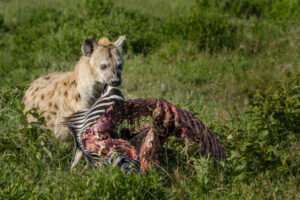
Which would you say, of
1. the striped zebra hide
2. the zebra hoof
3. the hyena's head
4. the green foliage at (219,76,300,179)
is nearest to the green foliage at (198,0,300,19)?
the green foliage at (219,76,300,179)

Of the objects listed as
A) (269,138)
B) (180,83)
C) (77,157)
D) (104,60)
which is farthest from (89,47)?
(180,83)

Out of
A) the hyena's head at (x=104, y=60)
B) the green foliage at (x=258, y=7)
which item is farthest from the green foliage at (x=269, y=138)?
the green foliage at (x=258, y=7)

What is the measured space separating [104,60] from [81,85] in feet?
1.26

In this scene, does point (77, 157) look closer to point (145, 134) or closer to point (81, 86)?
point (145, 134)

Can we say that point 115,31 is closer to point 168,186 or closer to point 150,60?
point 150,60

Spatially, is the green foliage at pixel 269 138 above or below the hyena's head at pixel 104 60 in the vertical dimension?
below

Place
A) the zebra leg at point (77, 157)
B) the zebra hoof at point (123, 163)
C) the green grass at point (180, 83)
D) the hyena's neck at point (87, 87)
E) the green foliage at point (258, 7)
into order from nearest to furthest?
the zebra hoof at point (123, 163)
the green grass at point (180, 83)
the zebra leg at point (77, 157)
the hyena's neck at point (87, 87)
the green foliage at point (258, 7)

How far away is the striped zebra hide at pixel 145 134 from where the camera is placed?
13.1ft

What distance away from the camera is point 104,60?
506 cm

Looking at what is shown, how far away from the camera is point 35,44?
8953 millimetres

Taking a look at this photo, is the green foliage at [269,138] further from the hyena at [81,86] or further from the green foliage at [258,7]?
the green foliage at [258,7]

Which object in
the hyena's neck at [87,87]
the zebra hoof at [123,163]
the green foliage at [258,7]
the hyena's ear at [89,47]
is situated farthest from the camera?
the green foliage at [258,7]

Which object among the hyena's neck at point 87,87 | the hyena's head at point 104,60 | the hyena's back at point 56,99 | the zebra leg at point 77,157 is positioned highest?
the hyena's head at point 104,60

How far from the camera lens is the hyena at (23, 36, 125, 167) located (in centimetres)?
491
